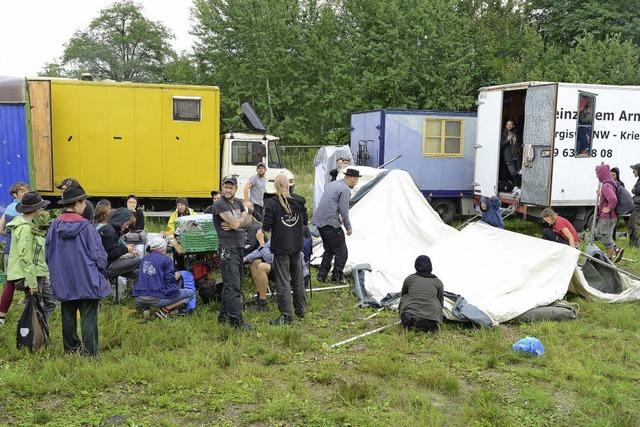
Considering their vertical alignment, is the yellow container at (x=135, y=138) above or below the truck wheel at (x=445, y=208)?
above

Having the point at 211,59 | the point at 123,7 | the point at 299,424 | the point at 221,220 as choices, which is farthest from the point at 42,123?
the point at 123,7

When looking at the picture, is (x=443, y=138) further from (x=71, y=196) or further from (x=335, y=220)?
(x=71, y=196)

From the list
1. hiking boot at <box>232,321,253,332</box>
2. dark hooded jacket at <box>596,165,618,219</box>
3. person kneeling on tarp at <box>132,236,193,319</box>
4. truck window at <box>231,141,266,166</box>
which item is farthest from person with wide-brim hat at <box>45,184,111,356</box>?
truck window at <box>231,141,266,166</box>

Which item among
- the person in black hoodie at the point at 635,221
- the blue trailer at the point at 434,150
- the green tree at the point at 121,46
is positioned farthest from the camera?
the green tree at the point at 121,46

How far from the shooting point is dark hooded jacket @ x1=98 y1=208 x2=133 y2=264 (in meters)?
7.59

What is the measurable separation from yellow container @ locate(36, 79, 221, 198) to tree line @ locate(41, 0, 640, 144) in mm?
17801

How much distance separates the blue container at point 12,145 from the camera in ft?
41.5

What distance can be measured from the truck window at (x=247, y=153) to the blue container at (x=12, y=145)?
4534 millimetres

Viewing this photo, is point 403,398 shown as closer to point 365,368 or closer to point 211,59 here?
point 365,368

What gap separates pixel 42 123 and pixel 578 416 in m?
11.6

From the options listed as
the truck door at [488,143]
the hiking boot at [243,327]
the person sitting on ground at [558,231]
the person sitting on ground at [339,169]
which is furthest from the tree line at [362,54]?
the hiking boot at [243,327]

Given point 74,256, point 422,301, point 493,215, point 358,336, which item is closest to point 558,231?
point 493,215

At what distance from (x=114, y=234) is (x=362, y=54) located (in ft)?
85.7

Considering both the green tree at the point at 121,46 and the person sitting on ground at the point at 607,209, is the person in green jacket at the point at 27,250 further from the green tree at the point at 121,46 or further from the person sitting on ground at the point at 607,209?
the green tree at the point at 121,46
